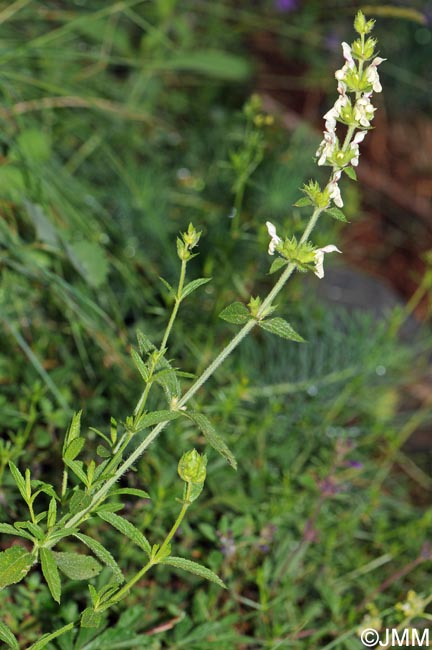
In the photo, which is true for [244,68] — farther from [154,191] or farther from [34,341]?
[34,341]

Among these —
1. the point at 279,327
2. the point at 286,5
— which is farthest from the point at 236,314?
the point at 286,5

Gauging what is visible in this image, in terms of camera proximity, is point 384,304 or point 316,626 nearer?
point 316,626

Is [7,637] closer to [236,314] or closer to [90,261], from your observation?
[236,314]

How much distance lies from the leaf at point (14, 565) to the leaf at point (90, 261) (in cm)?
65

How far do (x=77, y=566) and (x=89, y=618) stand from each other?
0.05 m

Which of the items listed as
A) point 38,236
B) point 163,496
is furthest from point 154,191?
point 163,496

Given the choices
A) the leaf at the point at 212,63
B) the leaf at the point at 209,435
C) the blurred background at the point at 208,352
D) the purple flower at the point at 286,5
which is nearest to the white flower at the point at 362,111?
the leaf at the point at 209,435

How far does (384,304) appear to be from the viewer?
7.33 feet

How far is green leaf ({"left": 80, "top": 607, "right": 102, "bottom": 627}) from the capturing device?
78 centimetres

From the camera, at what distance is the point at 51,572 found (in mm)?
746

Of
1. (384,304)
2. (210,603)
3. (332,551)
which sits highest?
(210,603)

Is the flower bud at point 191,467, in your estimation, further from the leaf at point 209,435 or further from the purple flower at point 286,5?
the purple flower at point 286,5

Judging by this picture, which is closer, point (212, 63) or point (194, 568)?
point (194, 568)

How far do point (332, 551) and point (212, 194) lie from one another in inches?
41.3
